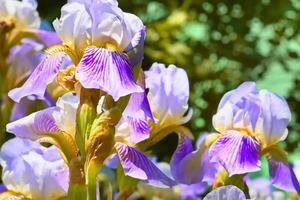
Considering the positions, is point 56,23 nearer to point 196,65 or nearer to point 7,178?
point 7,178

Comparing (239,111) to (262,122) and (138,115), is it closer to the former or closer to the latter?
Answer: (262,122)

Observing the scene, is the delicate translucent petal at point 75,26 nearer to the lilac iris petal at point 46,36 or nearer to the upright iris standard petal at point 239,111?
the upright iris standard petal at point 239,111

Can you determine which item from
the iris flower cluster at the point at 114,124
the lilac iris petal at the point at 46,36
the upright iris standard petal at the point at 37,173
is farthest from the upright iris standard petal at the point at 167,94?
the lilac iris petal at the point at 46,36

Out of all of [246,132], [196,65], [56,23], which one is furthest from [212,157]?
[196,65]

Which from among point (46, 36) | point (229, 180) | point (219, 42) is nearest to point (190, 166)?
point (229, 180)

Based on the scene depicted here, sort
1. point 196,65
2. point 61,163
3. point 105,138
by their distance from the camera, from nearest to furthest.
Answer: point 105,138
point 61,163
point 196,65

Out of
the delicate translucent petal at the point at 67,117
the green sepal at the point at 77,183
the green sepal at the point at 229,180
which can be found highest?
the delicate translucent petal at the point at 67,117
